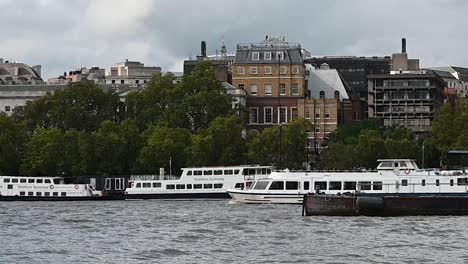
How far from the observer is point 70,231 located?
93.9 metres

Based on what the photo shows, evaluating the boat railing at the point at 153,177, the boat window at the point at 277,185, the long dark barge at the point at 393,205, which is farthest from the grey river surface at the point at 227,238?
the boat railing at the point at 153,177

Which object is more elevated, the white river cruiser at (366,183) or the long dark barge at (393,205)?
the white river cruiser at (366,183)

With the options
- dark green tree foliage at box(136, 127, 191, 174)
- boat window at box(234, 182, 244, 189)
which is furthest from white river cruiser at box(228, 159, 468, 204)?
dark green tree foliage at box(136, 127, 191, 174)

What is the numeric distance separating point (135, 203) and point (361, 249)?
71.0 m

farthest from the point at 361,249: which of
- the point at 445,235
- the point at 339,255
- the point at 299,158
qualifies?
the point at 299,158

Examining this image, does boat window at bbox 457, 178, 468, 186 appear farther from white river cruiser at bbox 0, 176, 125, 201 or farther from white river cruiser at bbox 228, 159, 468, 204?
white river cruiser at bbox 0, 176, 125, 201

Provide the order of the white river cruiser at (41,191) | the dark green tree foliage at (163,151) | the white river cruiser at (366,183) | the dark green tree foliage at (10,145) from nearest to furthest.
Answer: the white river cruiser at (366,183) < the white river cruiser at (41,191) < the dark green tree foliage at (163,151) < the dark green tree foliage at (10,145)

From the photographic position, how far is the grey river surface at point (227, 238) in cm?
7400

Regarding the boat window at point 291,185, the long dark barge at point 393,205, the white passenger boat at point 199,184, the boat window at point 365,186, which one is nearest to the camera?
the long dark barge at point 393,205

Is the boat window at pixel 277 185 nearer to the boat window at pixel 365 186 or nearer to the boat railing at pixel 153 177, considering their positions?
the boat window at pixel 365 186

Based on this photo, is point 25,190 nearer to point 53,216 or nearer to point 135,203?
point 135,203

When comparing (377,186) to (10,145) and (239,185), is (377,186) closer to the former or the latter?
(239,185)

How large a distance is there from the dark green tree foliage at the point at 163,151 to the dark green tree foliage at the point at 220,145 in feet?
6.09

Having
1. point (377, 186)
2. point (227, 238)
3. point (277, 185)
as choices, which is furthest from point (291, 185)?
point (227, 238)
